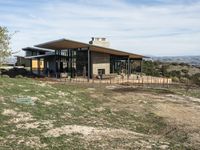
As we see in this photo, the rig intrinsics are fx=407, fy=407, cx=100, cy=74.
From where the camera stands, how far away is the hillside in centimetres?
1439

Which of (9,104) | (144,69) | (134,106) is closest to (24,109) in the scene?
(9,104)

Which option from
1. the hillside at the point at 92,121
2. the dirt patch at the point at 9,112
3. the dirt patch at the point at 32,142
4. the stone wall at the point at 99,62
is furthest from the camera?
the stone wall at the point at 99,62

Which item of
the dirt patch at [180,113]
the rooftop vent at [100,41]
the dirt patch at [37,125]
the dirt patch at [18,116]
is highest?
the rooftop vent at [100,41]

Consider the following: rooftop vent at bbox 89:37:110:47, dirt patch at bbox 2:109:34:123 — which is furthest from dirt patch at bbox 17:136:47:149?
rooftop vent at bbox 89:37:110:47

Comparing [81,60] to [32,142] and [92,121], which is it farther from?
[32,142]

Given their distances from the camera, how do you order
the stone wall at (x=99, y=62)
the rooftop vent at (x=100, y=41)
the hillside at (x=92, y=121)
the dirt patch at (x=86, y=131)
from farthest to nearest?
the rooftop vent at (x=100, y=41)
the stone wall at (x=99, y=62)
the dirt patch at (x=86, y=131)
the hillside at (x=92, y=121)

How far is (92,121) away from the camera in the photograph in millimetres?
18516

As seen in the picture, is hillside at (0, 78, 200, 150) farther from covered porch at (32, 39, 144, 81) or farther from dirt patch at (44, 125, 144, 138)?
covered porch at (32, 39, 144, 81)

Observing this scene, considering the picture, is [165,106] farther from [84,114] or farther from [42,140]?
[42,140]

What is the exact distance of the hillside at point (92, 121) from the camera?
47.2 feet

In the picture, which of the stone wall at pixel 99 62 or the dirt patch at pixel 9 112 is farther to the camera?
the stone wall at pixel 99 62

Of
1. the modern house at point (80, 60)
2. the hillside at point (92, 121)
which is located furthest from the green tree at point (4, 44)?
the modern house at point (80, 60)

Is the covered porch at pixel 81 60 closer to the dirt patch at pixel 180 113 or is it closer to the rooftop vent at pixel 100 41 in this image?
the rooftop vent at pixel 100 41

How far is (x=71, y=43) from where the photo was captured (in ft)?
156
